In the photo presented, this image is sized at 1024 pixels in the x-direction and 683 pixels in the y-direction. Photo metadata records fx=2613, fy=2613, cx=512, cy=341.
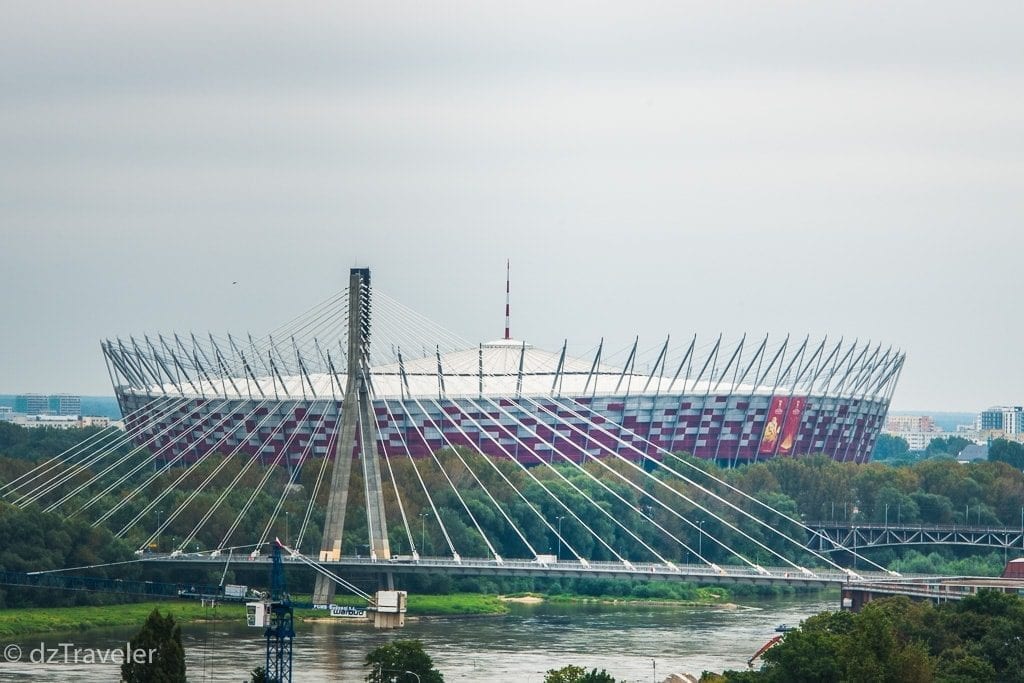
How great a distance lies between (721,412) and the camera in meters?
117

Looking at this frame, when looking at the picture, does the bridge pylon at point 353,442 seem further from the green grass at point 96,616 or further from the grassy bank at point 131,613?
the green grass at point 96,616

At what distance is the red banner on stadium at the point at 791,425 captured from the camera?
117875 millimetres

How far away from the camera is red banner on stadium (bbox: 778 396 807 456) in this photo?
118 meters

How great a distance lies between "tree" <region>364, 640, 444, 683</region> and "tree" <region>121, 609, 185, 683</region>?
443 centimetres

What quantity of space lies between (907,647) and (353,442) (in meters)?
28.2

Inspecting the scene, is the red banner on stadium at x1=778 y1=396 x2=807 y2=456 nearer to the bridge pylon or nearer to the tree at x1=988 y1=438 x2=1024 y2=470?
the tree at x1=988 y1=438 x2=1024 y2=470

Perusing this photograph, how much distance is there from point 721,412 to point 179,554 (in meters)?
44.3

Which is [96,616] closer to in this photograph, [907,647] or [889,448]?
[907,647]

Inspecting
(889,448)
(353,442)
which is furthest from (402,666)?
(889,448)

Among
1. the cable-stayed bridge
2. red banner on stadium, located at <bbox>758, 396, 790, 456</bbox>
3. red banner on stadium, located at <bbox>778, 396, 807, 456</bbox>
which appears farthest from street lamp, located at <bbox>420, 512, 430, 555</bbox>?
red banner on stadium, located at <bbox>778, 396, 807, 456</bbox>

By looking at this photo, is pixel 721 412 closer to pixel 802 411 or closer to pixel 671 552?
pixel 802 411

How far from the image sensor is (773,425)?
118 metres

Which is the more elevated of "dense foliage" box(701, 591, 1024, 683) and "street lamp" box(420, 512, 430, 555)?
"street lamp" box(420, 512, 430, 555)

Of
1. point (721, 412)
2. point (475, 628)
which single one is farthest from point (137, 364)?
point (475, 628)
